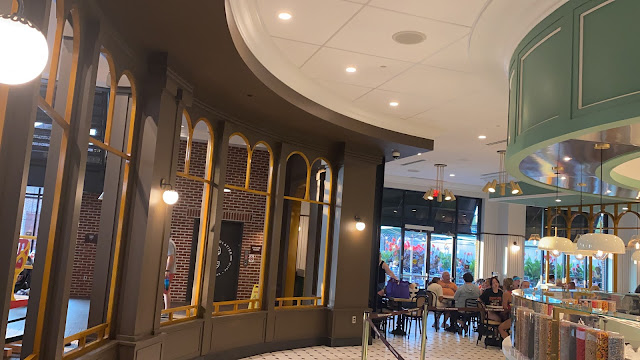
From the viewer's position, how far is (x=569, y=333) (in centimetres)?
389

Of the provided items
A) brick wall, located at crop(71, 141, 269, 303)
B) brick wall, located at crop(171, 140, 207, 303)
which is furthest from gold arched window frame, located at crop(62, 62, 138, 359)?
brick wall, located at crop(171, 140, 207, 303)

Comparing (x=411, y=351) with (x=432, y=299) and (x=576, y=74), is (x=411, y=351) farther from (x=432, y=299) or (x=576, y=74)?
(x=576, y=74)

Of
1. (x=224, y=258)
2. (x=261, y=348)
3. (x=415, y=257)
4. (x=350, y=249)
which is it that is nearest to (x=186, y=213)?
(x=224, y=258)

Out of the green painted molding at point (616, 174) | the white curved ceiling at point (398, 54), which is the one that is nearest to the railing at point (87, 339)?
the white curved ceiling at point (398, 54)

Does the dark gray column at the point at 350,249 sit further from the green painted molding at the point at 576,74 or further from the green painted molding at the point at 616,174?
the green painted molding at the point at 576,74

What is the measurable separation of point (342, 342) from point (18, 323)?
6059mm

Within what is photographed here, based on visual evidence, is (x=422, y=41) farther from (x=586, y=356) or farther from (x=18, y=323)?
(x=18, y=323)

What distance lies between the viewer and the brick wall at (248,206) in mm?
8812

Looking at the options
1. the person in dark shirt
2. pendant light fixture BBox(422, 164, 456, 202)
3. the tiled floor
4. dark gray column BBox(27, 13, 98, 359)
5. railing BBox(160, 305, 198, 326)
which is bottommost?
the tiled floor

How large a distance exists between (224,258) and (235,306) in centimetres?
128

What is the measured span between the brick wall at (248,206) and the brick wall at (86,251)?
3412mm

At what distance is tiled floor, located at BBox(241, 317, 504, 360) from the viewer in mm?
8164

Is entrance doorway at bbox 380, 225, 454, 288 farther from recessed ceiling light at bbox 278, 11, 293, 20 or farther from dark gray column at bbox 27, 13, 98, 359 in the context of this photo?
dark gray column at bbox 27, 13, 98, 359

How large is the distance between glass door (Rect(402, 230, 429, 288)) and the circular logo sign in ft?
30.9
